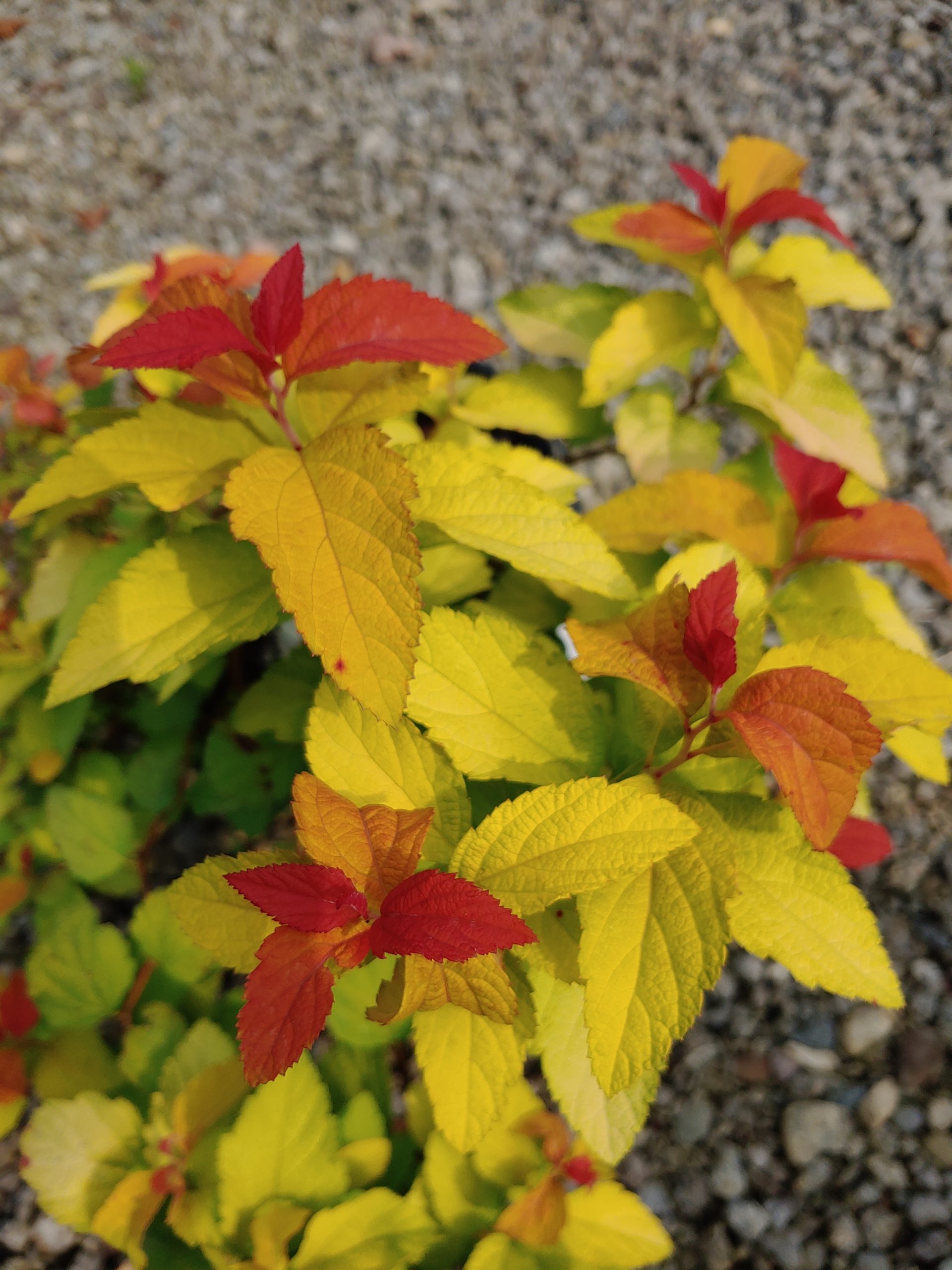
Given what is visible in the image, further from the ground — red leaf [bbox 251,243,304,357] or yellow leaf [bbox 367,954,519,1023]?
red leaf [bbox 251,243,304,357]

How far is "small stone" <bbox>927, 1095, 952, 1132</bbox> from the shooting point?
4.43 feet

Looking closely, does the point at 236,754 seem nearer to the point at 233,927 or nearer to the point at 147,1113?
the point at 147,1113

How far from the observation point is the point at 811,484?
939 millimetres

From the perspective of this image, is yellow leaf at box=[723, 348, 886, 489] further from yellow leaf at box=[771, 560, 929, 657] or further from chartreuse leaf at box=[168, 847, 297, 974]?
chartreuse leaf at box=[168, 847, 297, 974]

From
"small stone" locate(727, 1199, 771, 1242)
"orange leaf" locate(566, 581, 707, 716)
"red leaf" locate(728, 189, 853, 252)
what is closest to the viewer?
"orange leaf" locate(566, 581, 707, 716)

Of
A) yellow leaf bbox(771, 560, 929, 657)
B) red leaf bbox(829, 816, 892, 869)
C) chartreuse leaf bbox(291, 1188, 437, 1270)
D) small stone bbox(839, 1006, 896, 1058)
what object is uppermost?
yellow leaf bbox(771, 560, 929, 657)

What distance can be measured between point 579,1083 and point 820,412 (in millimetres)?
913

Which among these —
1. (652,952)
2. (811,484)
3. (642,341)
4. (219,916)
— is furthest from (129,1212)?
(642,341)

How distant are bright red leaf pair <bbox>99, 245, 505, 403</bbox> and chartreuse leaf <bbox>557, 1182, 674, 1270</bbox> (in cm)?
97

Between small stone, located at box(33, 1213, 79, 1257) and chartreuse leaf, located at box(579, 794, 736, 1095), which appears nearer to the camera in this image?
chartreuse leaf, located at box(579, 794, 736, 1095)

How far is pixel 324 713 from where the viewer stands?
73 centimetres

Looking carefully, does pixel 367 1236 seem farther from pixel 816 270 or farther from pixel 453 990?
pixel 816 270

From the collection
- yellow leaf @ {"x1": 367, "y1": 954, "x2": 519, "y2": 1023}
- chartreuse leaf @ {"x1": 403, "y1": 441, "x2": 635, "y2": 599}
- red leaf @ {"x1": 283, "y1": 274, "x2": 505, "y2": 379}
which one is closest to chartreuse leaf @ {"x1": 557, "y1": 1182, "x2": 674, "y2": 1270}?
yellow leaf @ {"x1": 367, "y1": 954, "x2": 519, "y2": 1023}

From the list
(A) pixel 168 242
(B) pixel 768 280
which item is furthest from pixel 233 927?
(A) pixel 168 242
